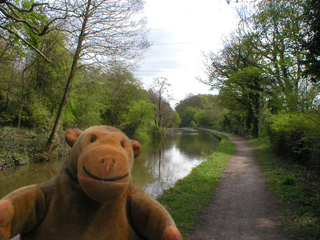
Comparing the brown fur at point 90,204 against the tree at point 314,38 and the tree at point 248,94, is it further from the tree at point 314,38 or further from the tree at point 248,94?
the tree at point 248,94

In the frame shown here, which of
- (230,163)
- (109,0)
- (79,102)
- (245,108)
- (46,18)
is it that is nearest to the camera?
(46,18)

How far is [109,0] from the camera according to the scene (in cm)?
1161

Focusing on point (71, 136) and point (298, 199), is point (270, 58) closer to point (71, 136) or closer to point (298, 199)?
point (298, 199)

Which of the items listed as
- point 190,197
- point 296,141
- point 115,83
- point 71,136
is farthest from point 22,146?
point 296,141

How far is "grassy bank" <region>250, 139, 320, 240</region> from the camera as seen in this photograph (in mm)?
4574

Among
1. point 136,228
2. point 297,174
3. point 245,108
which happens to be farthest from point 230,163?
point 245,108

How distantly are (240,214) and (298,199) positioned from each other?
178 cm

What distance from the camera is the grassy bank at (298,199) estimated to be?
4.57m

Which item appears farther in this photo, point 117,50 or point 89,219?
point 117,50

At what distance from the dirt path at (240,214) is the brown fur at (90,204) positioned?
10.3ft

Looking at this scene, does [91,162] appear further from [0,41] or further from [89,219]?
[0,41]

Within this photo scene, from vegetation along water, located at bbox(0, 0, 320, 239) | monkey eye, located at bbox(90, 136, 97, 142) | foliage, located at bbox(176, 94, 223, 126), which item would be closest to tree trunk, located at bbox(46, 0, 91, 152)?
vegetation along water, located at bbox(0, 0, 320, 239)

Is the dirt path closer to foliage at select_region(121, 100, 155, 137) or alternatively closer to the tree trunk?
the tree trunk

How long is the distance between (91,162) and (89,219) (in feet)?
1.47
